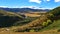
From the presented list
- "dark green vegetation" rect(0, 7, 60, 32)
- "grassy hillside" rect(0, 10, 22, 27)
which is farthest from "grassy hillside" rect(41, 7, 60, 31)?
"grassy hillside" rect(0, 10, 22, 27)

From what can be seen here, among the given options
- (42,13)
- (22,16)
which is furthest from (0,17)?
(42,13)

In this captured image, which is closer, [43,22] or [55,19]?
[55,19]

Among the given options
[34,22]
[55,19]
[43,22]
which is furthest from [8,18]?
[55,19]

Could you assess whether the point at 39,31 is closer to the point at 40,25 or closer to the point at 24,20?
the point at 40,25

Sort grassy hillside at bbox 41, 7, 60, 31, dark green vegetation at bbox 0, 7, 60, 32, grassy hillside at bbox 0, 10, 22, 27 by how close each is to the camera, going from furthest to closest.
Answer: grassy hillside at bbox 0, 10, 22, 27 < dark green vegetation at bbox 0, 7, 60, 32 < grassy hillside at bbox 41, 7, 60, 31

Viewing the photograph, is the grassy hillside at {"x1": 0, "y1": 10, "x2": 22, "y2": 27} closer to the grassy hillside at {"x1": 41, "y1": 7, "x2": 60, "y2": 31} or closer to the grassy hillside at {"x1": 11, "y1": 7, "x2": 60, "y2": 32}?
the grassy hillside at {"x1": 11, "y1": 7, "x2": 60, "y2": 32}

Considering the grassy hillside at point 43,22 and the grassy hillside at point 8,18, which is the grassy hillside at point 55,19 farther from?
the grassy hillside at point 8,18

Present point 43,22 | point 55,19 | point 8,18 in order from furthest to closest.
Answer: point 8,18 → point 43,22 → point 55,19

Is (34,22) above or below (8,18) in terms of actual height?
below

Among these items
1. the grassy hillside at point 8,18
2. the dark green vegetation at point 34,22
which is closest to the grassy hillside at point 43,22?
the dark green vegetation at point 34,22

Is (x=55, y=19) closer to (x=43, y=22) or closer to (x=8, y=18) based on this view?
(x=43, y=22)

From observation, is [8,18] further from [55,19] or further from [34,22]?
[55,19]

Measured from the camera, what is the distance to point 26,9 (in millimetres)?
Answer: 7293

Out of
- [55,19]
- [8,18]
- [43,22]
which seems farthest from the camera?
[8,18]
